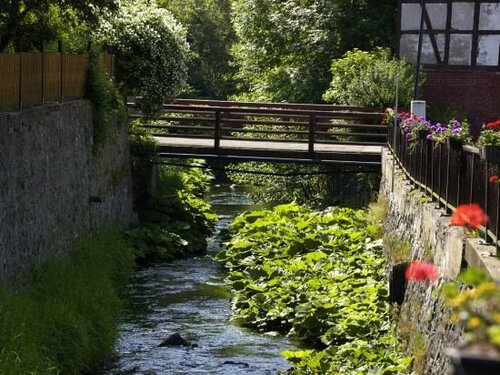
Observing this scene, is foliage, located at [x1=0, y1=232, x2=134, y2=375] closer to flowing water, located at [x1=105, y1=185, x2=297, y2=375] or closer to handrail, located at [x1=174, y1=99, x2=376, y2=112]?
flowing water, located at [x1=105, y1=185, x2=297, y2=375]

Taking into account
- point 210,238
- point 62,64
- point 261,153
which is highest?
point 62,64

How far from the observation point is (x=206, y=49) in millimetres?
53156

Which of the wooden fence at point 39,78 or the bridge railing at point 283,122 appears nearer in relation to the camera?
the wooden fence at point 39,78

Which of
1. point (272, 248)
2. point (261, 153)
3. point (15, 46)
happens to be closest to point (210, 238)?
point (261, 153)

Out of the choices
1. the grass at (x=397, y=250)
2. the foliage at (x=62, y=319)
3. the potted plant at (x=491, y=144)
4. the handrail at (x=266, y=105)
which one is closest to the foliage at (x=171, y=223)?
the handrail at (x=266, y=105)

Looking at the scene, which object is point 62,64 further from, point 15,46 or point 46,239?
point 46,239

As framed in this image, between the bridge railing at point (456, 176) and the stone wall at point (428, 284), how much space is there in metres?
0.20

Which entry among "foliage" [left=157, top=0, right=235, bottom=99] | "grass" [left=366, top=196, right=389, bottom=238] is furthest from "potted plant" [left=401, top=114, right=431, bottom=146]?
"foliage" [left=157, top=0, right=235, bottom=99]

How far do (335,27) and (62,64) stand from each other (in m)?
15.4

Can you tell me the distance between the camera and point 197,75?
2061 inches

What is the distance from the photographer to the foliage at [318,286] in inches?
484

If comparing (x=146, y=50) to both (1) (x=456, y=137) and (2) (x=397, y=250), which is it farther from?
(1) (x=456, y=137)

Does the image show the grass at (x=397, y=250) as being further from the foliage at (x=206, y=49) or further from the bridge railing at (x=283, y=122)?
the foliage at (x=206, y=49)

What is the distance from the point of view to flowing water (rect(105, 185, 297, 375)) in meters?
13.1
